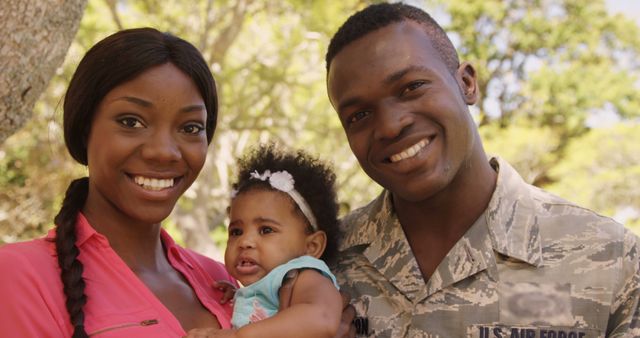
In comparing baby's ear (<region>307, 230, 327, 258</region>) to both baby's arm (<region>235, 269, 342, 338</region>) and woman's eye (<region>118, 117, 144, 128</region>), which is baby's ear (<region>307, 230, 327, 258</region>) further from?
woman's eye (<region>118, 117, 144, 128</region>)

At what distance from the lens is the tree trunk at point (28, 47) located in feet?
12.0

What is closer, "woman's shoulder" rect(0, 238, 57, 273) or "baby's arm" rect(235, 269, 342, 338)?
"woman's shoulder" rect(0, 238, 57, 273)

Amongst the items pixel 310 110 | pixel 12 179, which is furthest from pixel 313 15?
pixel 12 179

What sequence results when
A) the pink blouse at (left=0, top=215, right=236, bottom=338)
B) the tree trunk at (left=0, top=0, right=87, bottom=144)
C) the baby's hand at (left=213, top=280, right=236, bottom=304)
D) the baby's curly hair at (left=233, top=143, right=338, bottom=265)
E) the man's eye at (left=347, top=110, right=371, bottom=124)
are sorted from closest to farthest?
the pink blouse at (left=0, top=215, right=236, bottom=338) → the man's eye at (left=347, top=110, right=371, bottom=124) → the baby's hand at (left=213, top=280, right=236, bottom=304) → the baby's curly hair at (left=233, top=143, right=338, bottom=265) → the tree trunk at (left=0, top=0, right=87, bottom=144)

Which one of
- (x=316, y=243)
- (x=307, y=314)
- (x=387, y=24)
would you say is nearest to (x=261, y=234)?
(x=316, y=243)

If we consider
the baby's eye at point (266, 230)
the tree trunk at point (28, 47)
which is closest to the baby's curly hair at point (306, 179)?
the baby's eye at point (266, 230)

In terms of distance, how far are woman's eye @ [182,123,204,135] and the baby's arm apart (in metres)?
0.71

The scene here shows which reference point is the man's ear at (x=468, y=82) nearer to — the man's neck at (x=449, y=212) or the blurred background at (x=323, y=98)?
the man's neck at (x=449, y=212)

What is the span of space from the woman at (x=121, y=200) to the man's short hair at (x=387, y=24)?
62 cm

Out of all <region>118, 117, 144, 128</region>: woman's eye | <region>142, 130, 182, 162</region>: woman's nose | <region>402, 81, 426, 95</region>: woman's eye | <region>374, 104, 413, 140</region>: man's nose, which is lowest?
<region>142, 130, 182, 162</region>: woman's nose

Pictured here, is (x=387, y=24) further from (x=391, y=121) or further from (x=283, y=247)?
(x=283, y=247)

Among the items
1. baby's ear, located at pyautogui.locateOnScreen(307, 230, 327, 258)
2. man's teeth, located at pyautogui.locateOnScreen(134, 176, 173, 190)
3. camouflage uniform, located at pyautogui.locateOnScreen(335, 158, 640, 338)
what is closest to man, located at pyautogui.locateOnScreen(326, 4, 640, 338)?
camouflage uniform, located at pyautogui.locateOnScreen(335, 158, 640, 338)

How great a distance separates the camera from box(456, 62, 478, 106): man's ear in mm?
3102

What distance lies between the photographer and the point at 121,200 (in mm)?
2672
